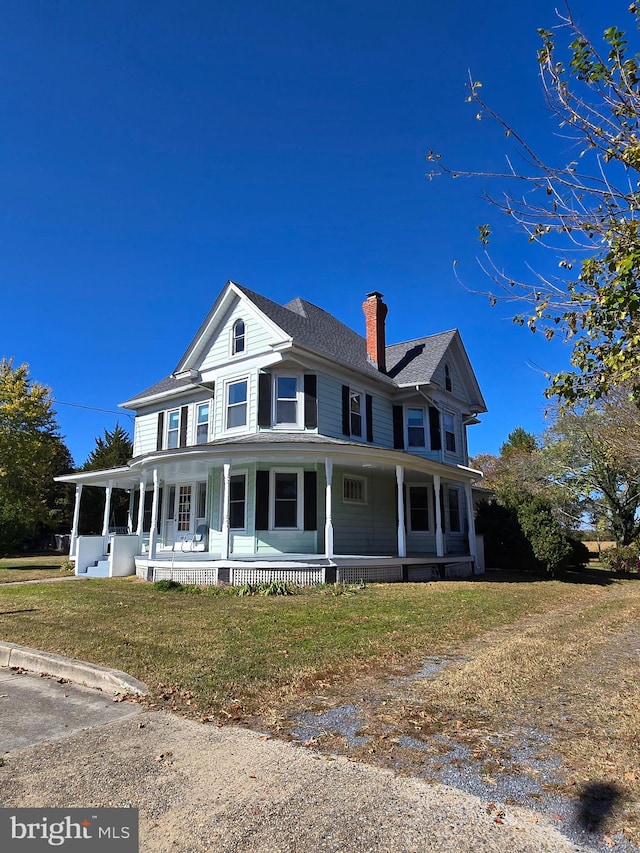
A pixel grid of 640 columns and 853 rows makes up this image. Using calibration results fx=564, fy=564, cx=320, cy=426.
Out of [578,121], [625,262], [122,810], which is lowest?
[122,810]

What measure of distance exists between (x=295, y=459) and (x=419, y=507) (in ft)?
20.8

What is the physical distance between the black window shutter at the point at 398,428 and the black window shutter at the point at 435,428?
113 cm

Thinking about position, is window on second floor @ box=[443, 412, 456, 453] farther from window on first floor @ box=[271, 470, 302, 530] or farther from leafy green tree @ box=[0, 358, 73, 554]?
leafy green tree @ box=[0, 358, 73, 554]

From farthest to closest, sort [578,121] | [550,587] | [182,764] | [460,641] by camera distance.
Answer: [550,587] → [460,641] → [578,121] → [182,764]

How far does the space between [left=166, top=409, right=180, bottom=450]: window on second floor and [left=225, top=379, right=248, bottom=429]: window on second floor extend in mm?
3825

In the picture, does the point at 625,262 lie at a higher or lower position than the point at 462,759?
A: higher

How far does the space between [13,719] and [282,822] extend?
125 inches

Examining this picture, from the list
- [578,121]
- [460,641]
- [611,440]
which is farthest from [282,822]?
[611,440]

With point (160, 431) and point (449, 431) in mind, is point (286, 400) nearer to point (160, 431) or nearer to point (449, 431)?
point (160, 431)

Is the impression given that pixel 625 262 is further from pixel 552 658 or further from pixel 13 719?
pixel 13 719

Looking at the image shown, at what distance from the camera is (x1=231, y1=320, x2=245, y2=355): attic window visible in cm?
1861

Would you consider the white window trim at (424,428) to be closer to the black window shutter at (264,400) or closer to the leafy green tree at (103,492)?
the black window shutter at (264,400)

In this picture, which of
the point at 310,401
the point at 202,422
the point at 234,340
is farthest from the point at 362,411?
the point at 202,422

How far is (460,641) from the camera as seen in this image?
26.9 feet
